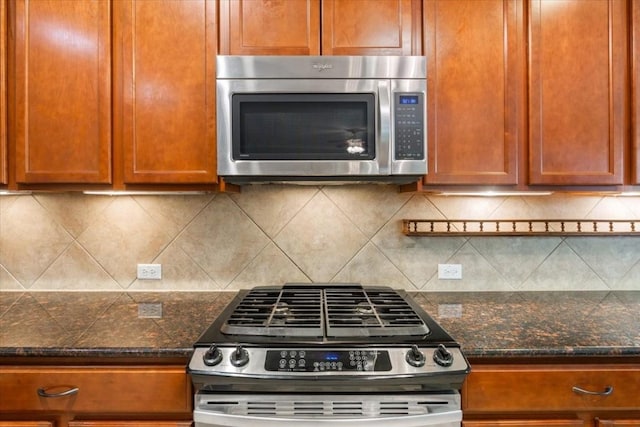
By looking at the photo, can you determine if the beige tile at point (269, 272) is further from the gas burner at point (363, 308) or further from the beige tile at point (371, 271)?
the gas burner at point (363, 308)

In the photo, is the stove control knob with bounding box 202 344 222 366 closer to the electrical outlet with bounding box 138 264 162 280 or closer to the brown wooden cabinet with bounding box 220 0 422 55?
the electrical outlet with bounding box 138 264 162 280

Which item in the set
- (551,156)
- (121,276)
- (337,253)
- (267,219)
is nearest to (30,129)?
(121,276)

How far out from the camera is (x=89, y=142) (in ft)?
5.06

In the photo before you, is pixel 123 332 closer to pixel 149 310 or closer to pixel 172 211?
pixel 149 310

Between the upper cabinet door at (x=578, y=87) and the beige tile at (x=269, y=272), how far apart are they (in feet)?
3.81

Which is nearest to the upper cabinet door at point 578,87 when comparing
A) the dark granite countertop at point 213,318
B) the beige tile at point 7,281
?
the dark granite countertop at point 213,318

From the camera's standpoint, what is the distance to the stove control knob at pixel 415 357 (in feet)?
3.66

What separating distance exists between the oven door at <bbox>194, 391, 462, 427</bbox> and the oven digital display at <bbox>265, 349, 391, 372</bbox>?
94 mm

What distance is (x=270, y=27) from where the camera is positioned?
1.54m

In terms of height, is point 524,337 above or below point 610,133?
below

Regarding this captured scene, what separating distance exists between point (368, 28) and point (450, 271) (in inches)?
46.6

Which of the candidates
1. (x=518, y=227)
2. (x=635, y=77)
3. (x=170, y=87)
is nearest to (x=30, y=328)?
(x=170, y=87)

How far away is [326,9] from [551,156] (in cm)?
108

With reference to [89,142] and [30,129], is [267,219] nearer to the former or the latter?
[89,142]
